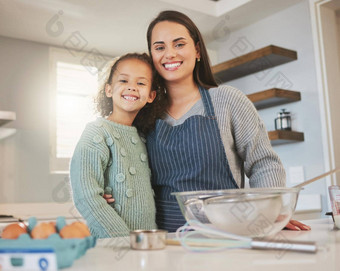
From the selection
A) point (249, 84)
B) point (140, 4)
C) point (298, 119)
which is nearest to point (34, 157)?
point (140, 4)

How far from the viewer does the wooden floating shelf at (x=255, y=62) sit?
2910 millimetres

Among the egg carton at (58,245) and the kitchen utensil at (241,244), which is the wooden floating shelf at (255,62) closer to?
the kitchen utensil at (241,244)

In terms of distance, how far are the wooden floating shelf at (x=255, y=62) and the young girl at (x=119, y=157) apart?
1.62m

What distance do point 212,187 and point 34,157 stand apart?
2.38 metres

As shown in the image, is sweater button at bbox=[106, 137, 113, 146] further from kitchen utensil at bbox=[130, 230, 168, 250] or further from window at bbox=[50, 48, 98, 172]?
window at bbox=[50, 48, 98, 172]

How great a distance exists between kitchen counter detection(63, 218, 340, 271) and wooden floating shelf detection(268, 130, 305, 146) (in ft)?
7.28

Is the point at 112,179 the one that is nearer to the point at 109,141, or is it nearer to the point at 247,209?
the point at 109,141

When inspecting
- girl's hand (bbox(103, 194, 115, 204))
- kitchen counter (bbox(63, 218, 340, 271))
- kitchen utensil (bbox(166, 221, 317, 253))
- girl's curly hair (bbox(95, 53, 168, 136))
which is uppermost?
girl's curly hair (bbox(95, 53, 168, 136))

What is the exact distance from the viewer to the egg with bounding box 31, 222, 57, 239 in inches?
22.7

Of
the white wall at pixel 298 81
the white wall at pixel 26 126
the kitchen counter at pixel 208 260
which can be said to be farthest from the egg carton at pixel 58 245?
the white wall at pixel 26 126

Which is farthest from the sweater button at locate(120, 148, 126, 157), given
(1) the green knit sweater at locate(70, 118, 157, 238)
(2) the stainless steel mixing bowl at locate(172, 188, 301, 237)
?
(2) the stainless steel mixing bowl at locate(172, 188, 301, 237)

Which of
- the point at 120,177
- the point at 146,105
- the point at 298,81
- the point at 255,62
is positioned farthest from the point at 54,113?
the point at 120,177

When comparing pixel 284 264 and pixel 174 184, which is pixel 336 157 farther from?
pixel 284 264

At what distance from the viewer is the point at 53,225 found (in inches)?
24.2
